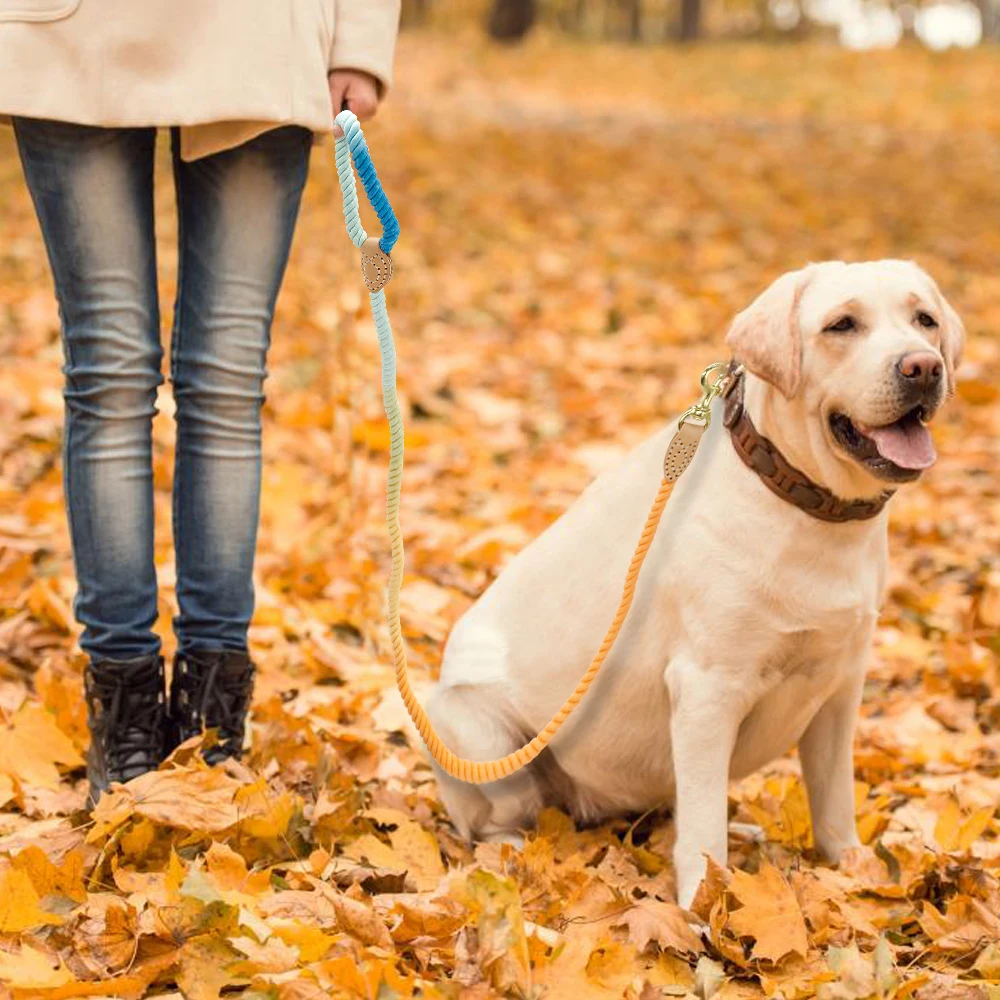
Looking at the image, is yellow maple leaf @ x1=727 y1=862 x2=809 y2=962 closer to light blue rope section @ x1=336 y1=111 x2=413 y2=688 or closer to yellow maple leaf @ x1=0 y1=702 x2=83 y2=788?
light blue rope section @ x1=336 y1=111 x2=413 y2=688

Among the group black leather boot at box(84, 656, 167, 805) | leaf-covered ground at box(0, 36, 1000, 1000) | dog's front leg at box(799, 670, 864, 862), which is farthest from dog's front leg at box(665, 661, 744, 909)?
black leather boot at box(84, 656, 167, 805)

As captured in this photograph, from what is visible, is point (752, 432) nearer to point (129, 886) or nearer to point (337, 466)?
point (129, 886)

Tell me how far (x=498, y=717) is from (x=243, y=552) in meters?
0.67

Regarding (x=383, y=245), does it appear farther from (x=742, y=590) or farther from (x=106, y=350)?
(x=742, y=590)

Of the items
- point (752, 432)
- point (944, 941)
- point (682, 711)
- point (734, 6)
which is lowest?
point (944, 941)

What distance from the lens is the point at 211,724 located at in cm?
316

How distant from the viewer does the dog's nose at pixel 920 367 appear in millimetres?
2592

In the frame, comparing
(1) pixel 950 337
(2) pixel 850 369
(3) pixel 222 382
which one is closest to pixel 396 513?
(3) pixel 222 382

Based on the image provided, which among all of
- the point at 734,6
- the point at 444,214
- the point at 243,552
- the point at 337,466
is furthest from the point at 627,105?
the point at 734,6

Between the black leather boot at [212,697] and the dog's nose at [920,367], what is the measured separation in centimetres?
155

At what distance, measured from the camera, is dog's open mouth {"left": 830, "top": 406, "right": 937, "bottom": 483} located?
2.63 metres

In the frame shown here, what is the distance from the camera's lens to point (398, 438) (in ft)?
9.50

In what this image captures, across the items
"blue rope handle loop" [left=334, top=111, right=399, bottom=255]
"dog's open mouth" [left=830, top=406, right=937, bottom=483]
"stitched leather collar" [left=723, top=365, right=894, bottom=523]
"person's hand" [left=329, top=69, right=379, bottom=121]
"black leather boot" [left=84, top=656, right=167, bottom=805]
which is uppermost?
"person's hand" [left=329, top=69, right=379, bottom=121]

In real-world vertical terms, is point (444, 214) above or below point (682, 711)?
above
